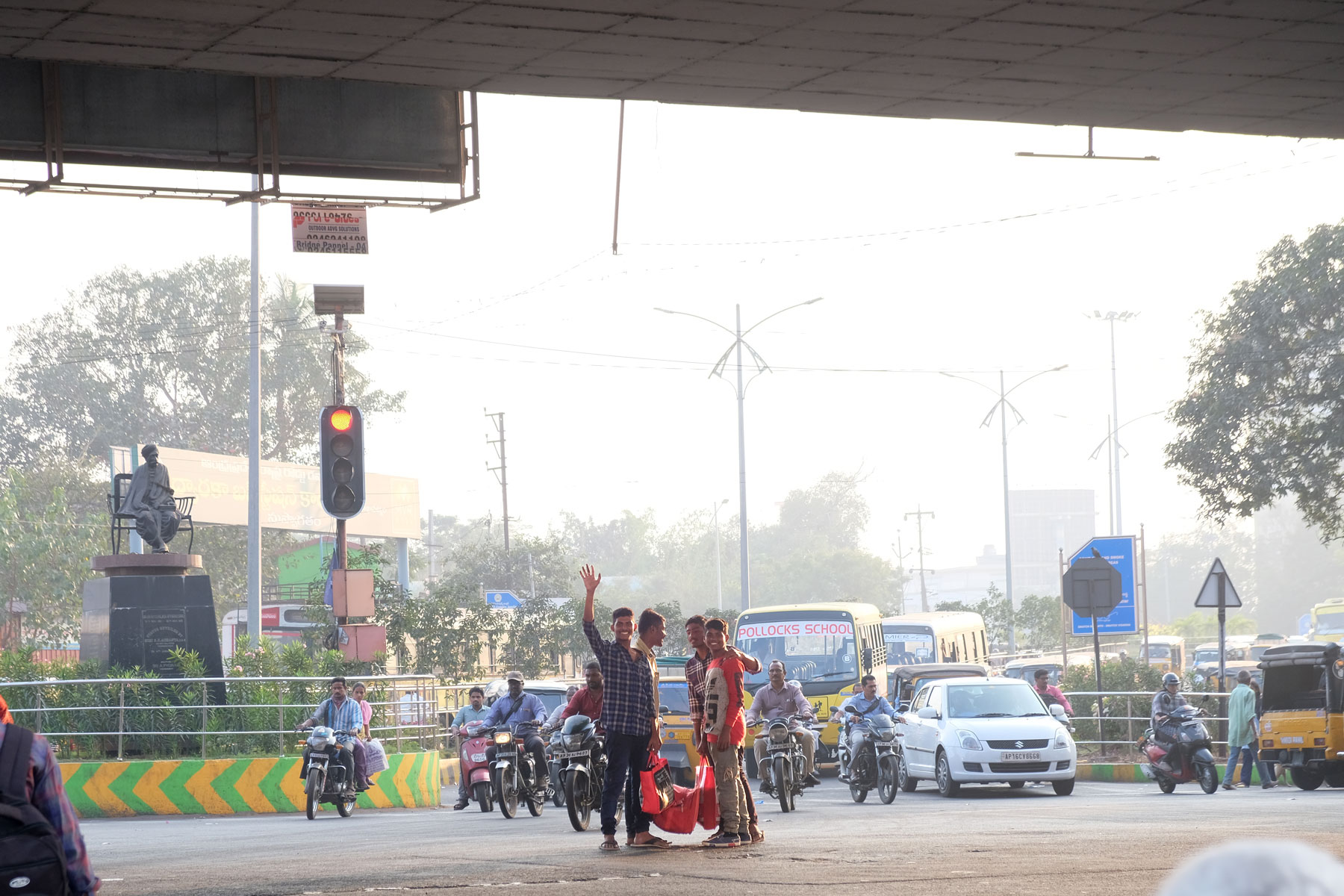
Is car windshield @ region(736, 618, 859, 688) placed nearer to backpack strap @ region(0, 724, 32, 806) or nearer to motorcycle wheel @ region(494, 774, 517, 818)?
motorcycle wheel @ region(494, 774, 517, 818)

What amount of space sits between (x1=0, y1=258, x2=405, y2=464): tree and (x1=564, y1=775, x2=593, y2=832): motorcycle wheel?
52120 mm

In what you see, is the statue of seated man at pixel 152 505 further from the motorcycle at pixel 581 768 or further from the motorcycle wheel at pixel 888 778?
the motorcycle wheel at pixel 888 778

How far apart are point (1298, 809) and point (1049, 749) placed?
5172mm

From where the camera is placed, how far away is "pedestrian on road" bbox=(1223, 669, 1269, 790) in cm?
2209

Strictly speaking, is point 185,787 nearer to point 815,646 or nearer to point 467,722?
point 467,722

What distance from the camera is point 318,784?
62.3ft

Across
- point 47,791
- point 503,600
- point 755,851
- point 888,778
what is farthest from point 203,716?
point 503,600

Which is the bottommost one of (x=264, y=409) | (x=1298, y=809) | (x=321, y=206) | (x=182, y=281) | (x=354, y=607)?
(x=1298, y=809)

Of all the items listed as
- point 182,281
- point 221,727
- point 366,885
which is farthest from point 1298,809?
point 182,281

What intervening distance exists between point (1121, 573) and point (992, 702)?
350 cm

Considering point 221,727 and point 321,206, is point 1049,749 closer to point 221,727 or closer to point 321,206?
point 221,727

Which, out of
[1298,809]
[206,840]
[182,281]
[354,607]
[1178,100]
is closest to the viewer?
[1178,100]

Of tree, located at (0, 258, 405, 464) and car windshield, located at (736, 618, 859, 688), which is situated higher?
tree, located at (0, 258, 405, 464)

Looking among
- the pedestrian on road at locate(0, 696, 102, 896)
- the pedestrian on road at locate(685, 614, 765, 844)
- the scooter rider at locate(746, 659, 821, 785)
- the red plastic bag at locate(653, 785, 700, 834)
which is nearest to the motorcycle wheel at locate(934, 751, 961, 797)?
the scooter rider at locate(746, 659, 821, 785)
